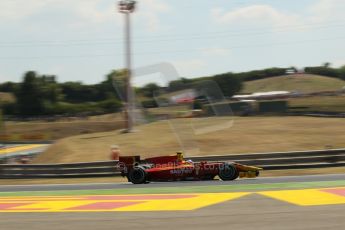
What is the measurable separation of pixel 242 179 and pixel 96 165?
18.1ft

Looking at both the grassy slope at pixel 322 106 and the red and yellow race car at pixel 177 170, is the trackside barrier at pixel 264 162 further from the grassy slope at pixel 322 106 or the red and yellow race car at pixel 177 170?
the grassy slope at pixel 322 106

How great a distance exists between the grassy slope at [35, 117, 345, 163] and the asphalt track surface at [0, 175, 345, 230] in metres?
12.7

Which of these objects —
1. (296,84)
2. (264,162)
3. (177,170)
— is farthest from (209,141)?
(296,84)

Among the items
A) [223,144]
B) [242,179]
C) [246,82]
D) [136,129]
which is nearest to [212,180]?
[242,179]

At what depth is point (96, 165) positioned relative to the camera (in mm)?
16969

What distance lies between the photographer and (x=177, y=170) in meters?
13.6

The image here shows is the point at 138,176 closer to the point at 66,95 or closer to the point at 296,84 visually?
the point at 296,84

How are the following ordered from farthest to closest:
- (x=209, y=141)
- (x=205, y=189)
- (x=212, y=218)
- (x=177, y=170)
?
1. (x=209, y=141)
2. (x=177, y=170)
3. (x=205, y=189)
4. (x=212, y=218)

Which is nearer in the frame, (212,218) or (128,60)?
(212,218)

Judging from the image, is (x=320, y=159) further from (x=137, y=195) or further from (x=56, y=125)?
(x=56, y=125)

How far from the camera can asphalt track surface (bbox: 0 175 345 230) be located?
703 centimetres

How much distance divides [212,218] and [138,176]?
20.4ft

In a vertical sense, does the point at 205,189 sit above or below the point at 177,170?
below

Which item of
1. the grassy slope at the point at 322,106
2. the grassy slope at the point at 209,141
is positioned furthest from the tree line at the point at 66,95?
the grassy slope at the point at 209,141
